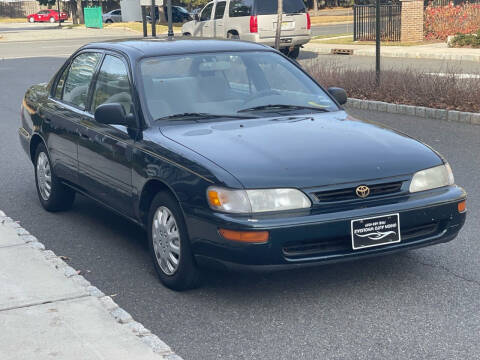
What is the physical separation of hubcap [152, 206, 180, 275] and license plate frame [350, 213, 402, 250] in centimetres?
112

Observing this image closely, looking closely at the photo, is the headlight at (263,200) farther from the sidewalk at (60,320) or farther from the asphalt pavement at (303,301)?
the sidewalk at (60,320)

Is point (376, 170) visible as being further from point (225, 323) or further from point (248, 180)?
point (225, 323)

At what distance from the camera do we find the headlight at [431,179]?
5309mm

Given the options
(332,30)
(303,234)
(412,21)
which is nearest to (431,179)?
(303,234)

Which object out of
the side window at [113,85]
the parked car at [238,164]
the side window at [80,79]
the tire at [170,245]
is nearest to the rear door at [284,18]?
the side window at [80,79]

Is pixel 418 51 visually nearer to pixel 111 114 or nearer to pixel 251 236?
pixel 111 114

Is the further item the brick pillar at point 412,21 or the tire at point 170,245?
the brick pillar at point 412,21

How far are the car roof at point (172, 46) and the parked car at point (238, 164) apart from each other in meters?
0.02

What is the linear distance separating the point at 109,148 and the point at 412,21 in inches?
979

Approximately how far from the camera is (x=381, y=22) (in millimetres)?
31047

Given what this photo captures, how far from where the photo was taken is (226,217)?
4.98m

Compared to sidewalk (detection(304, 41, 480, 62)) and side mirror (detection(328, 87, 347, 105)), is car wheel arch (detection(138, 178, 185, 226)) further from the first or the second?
sidewalk (detection(304, 41, 480, 62))

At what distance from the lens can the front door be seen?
6121 millimetres

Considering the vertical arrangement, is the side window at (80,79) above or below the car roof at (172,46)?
below
